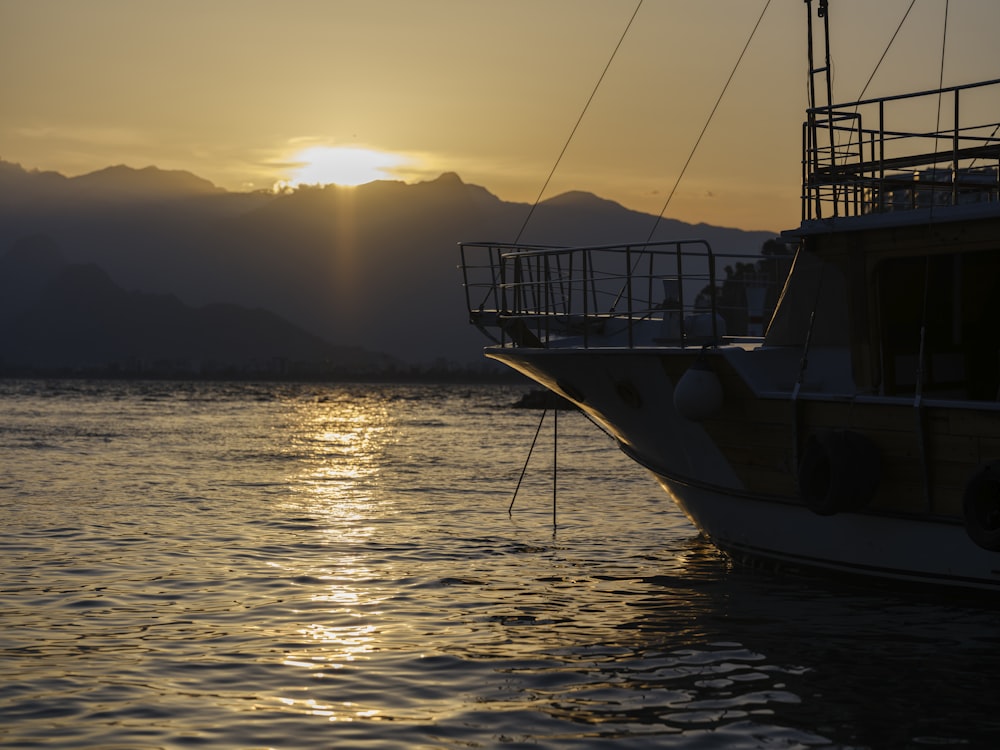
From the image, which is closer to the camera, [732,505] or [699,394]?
[699,394]

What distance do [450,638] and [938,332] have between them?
18.1 feet

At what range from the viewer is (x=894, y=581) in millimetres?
11914

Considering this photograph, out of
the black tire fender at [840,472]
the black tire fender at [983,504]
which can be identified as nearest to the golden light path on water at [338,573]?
the black tire fender at [840,472]

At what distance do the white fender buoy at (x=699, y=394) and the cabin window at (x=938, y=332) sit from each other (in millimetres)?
1617

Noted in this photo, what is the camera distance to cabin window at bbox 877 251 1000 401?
12109 mm

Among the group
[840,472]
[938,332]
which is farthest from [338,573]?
[938,332]

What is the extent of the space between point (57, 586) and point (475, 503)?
9.94 meters

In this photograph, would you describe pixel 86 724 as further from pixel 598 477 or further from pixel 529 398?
pixel 529 398

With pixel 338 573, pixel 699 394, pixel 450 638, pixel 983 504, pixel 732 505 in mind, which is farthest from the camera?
pixel 338 573

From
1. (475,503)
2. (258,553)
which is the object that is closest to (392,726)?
(258,553)

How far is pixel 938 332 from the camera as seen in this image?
12250 mm

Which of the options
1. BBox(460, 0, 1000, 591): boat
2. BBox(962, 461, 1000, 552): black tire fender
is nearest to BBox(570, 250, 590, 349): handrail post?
BBox(460, 0, 1000, 591): boat

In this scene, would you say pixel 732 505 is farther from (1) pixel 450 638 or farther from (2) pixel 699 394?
(1) pixel 450 638

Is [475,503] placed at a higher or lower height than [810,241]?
lower
